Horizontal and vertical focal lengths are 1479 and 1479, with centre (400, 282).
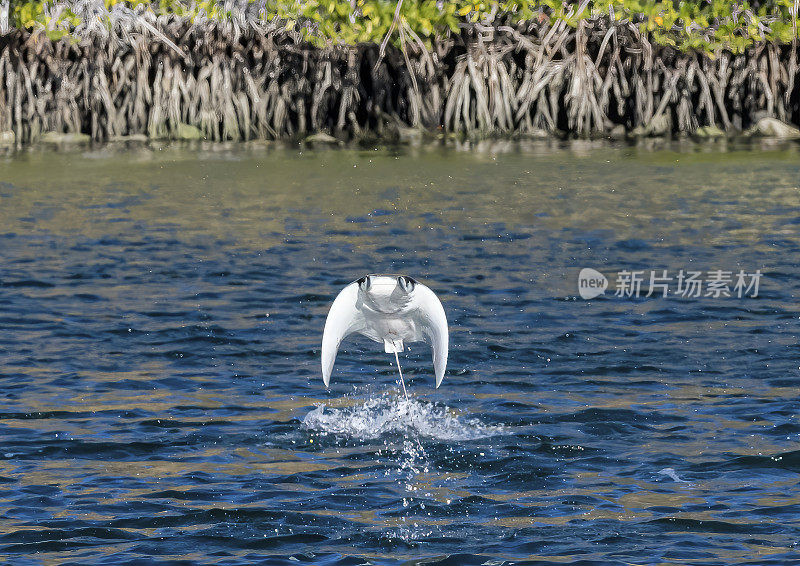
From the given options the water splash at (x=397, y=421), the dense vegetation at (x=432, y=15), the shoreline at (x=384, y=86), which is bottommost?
the water splash at (x=397, y=421)

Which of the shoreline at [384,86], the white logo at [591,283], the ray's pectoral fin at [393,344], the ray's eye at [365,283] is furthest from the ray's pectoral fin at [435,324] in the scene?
the shoreline at [384,86]

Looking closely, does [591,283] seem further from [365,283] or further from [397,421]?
[365,283]

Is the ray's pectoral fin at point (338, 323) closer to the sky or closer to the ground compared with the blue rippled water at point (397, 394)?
closer to the sky

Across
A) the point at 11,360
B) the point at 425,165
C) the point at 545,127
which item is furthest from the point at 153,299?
the point at 545,127

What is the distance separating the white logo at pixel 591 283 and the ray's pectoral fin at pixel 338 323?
13.7 ft

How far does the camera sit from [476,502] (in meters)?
7.44

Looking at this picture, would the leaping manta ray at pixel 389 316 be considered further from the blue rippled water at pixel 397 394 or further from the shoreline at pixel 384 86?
the shoreline at pixel 384 86

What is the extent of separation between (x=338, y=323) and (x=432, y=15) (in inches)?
781

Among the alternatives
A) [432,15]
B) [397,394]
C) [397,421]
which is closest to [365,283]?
[397,421]

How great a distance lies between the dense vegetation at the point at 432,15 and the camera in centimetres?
2781

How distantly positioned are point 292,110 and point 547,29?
536cm

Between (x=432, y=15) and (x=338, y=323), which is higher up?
(x=432, y=15)

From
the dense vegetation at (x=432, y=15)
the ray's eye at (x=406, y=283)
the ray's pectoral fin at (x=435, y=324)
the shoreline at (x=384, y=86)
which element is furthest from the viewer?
the shoreline at (x=384, y=86)

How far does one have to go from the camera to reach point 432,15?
2795cm
